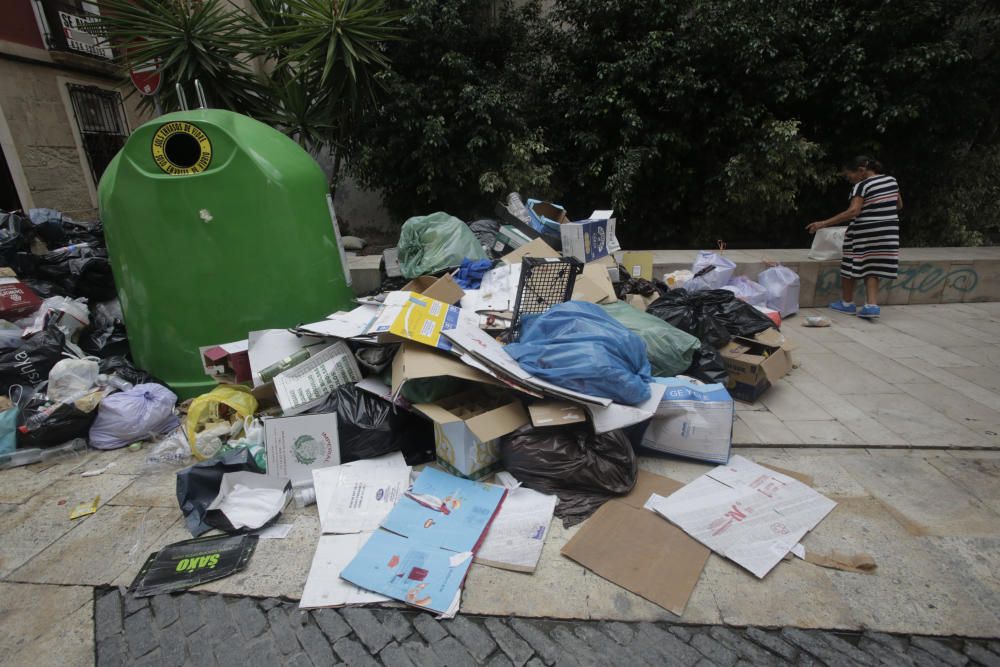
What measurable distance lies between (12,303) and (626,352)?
12.9 feet

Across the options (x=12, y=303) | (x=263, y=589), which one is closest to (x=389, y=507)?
(x=263, y=589)

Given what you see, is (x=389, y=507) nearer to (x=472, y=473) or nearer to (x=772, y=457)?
(x=472, y=473)

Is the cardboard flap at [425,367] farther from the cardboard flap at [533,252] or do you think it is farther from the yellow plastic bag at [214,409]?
the cardboard flap at [533,252]

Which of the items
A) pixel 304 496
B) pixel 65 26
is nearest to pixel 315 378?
pixel 304 496

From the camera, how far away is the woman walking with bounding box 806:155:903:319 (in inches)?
173

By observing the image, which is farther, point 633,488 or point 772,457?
point 772,457

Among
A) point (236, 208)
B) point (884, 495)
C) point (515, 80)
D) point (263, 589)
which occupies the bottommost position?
point (884, 495)

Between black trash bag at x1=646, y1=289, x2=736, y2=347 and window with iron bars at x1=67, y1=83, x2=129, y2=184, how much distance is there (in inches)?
317

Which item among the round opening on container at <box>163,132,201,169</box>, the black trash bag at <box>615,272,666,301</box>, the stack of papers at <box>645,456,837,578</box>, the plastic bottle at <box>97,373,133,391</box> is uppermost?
the round opening on container at <box>163,132,201,169</box>

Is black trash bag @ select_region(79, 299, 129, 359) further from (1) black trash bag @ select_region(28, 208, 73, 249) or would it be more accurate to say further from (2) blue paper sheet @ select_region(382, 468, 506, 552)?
(2) blue paper sheet @ select_region(382, 468, 506, 552)

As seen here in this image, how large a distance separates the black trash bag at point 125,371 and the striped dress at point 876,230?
5804mm

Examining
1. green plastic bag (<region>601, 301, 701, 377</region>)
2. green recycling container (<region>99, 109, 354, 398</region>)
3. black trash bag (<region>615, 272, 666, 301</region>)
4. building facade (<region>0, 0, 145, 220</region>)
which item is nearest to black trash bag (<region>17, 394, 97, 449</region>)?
green recycling container (<region>99, 109, 354, 398</region>)

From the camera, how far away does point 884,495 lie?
2.25 m

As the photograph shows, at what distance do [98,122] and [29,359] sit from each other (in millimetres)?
6758
